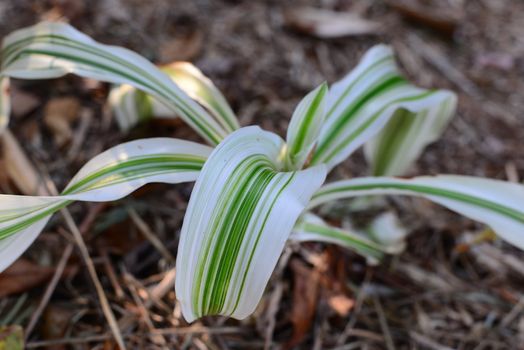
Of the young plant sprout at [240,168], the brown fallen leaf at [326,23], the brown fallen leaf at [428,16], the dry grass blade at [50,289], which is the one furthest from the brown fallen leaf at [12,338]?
the brown fallen leaf at [428,16]

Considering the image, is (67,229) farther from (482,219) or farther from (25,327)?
(482,219)

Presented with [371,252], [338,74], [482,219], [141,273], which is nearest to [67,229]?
[141,273]

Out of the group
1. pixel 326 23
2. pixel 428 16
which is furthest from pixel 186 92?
pixel 428 16

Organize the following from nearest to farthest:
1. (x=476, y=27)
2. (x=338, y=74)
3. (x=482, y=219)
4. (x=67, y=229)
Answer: (x=482, y=219) < (x=67, y=229) < (x=338, y=74) < (x=476, y=27)

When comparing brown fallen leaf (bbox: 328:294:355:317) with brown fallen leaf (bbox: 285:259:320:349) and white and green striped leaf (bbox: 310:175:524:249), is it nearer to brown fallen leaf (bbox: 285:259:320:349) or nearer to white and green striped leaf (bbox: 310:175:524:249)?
brown fallen leaf (bbox: 285:259:320:349)

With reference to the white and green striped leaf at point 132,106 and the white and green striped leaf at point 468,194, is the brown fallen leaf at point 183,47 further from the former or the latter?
the white and green striped leaf at point 468,194

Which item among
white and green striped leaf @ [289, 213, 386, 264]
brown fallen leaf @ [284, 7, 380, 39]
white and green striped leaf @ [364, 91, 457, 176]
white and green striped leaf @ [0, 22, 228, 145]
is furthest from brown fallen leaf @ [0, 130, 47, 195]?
brown fallen leaf @ [284, 7, 380, 39]
